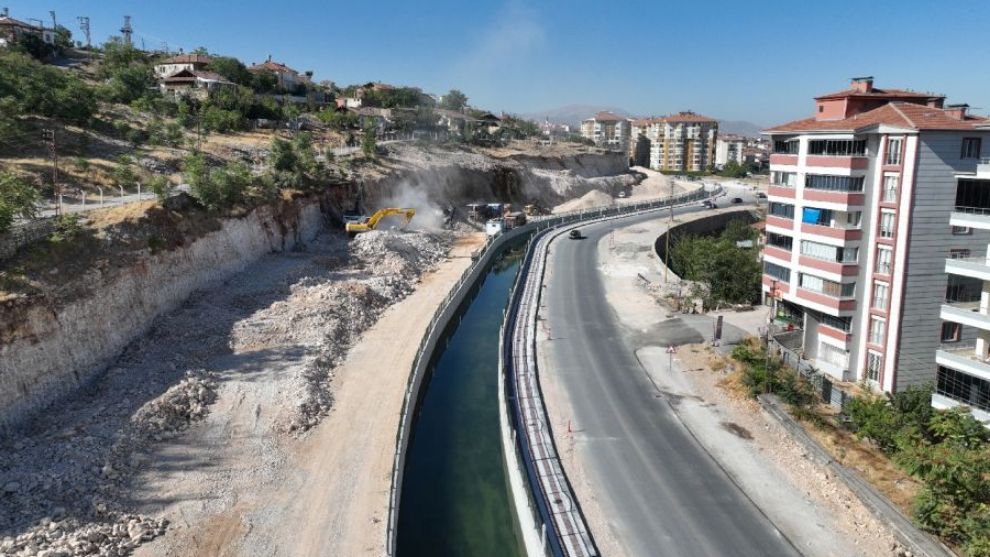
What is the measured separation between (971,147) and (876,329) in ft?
24.2

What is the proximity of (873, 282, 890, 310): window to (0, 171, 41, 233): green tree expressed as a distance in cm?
3390

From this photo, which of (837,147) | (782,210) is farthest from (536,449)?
(837,147)

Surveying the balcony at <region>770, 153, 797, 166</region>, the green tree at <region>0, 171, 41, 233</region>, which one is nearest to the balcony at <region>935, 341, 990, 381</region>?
the balcony at <region>770, 153, 797, 166</region>

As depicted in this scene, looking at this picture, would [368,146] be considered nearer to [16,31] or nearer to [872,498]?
[16,31]

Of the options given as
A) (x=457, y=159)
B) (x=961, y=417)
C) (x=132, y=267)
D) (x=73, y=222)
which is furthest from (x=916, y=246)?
(x=457, y=159)

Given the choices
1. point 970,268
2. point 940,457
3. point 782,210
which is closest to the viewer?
point 940,457

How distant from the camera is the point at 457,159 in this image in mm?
80812

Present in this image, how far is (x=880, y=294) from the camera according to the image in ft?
81.2

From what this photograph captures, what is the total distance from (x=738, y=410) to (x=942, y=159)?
1160cm

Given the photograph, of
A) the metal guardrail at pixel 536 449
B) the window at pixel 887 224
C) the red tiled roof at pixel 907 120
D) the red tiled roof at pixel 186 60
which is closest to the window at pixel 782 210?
the red tiled roof at pixel 907 120

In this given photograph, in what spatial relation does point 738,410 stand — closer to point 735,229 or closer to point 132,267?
point 132,267

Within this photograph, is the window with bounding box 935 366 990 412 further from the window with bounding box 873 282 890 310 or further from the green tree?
the green tree

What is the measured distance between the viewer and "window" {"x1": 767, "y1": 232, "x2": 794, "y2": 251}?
29.1 meters

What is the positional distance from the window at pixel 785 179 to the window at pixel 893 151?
4.75 metres
